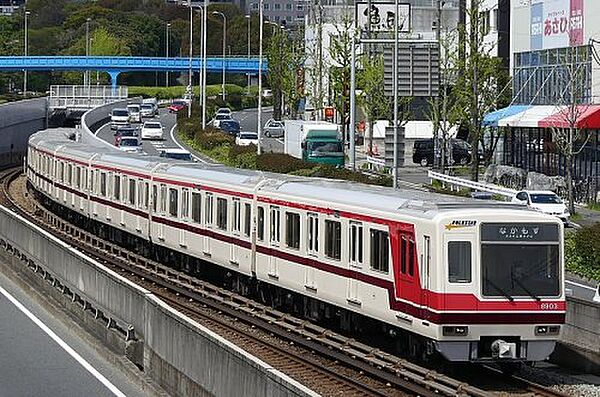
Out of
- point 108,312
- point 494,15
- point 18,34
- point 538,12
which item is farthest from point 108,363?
point 18,34

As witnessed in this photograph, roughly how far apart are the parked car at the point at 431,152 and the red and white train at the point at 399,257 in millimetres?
46456

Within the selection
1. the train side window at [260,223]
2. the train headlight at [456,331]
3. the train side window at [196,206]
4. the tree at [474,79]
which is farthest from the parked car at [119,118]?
the train headlight at [456,331]

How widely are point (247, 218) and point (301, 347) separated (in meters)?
5.35

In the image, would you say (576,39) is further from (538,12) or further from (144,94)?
(144,94)

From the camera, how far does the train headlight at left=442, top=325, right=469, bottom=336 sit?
728 inches

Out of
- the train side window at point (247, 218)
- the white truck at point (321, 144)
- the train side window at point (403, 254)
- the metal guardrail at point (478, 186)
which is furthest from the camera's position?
the white truck at point (321, 144)

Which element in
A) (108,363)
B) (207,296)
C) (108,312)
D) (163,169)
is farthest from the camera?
(163,169)

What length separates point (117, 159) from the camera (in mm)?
41375

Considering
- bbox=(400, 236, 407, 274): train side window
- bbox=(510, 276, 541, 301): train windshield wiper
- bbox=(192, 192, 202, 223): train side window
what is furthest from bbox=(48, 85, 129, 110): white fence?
bbox=(510, 276, 541, 301): train windshield wiper

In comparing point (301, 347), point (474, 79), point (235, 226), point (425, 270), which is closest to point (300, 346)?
point (301, 347)

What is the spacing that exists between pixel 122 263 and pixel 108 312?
12369 millimetres

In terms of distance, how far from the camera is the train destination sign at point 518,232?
61.4ft

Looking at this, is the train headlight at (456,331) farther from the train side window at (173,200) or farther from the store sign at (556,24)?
the store sign at (556,24)

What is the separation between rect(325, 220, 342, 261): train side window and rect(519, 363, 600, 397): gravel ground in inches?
139
